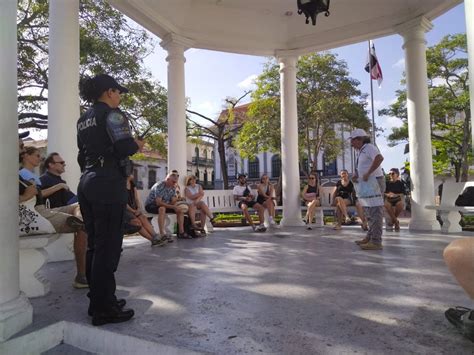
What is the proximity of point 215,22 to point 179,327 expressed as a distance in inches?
287

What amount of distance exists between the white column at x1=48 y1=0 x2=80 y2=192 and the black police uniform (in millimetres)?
2734

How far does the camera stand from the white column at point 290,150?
8625 millimetres

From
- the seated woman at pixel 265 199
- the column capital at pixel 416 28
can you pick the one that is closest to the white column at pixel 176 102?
the seated woman at pixel 265 199

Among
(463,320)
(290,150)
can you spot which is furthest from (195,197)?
(463,320)

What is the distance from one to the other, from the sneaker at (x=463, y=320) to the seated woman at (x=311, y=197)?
20.0 feet

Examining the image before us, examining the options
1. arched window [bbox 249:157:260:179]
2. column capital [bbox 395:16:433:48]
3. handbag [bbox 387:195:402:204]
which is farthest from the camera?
arched window [bbox 249:157:260:179]

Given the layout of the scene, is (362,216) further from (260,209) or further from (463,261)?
(463,261)

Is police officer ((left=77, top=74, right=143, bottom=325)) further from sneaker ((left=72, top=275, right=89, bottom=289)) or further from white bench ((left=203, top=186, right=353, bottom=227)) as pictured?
white bench ((left=203, top=186, right=353, bottom=227))

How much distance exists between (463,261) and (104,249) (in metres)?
2.15

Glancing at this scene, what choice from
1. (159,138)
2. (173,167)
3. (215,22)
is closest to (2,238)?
(173,167)

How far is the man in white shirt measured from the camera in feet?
16.2

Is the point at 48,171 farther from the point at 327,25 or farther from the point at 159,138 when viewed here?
the point at 159,138

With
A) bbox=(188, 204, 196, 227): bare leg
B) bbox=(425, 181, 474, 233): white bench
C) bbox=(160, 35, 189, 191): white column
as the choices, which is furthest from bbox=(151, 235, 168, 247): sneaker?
bbox=(425, 181, 474, 233): white bench

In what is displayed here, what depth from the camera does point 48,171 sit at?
4.52 m
